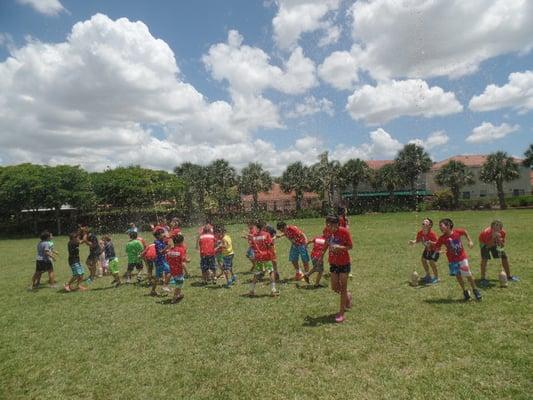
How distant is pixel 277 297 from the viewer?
1018 cm

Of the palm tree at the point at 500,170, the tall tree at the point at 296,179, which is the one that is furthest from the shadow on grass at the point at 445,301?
the palm tree at the point at 500,170

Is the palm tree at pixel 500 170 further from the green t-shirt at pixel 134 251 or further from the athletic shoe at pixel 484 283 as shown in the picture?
the green t-shirt at pixel 134 251

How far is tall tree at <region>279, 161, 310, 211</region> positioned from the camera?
6512 cm

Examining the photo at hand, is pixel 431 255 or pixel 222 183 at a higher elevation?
pixel 222 183

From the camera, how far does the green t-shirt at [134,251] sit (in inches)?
497

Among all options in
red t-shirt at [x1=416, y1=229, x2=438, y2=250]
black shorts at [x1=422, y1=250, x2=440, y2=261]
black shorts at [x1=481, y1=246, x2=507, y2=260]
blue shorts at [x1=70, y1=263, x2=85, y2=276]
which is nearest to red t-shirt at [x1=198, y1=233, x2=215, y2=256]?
blue shorts at [x1=70, y1=263, x2=85, y2=276]

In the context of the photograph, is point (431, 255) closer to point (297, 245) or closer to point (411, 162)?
point (297, 245)

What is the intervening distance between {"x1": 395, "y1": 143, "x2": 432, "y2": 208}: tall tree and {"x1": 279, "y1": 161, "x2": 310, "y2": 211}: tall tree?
1470 centimetres

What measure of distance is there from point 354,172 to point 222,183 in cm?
2119

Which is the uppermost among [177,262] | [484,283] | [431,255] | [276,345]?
[177,262]

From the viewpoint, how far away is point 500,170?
196 ft

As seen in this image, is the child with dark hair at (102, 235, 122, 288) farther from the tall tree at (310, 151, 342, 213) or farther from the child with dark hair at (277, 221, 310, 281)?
the tall tree at (310, 151, 342, 213)

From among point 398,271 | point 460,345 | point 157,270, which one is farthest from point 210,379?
point 398,271

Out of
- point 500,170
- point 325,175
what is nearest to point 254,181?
point 325,175
